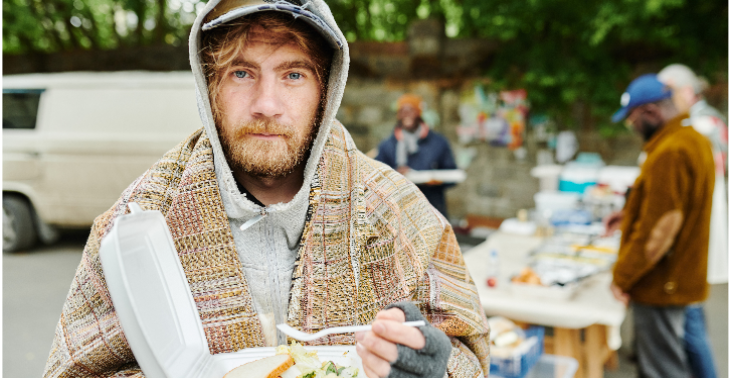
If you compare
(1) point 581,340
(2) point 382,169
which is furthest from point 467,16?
(2) point 382,169

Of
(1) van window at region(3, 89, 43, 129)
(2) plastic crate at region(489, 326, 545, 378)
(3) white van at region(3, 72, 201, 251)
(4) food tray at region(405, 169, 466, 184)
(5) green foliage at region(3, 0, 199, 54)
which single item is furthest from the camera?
(5) green foliage at region(3, 0, 199, 54)

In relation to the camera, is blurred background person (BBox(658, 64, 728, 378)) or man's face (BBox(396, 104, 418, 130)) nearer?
blurred background person (BBox(658, 64, 728, 378))

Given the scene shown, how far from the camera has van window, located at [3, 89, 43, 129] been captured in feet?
22.1

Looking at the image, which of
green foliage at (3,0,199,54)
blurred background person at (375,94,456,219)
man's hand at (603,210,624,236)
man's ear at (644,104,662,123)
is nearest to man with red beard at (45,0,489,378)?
man's ear at (644,104,662,123)

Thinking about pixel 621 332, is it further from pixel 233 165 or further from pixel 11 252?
pixel 11 252

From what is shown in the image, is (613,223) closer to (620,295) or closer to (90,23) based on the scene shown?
(620,295)

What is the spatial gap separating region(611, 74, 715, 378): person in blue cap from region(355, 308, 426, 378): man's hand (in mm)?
2395

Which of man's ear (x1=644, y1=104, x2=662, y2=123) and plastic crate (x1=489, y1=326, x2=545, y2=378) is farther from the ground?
man's ear (x1=644, y1=104, x2=662, y2=123)

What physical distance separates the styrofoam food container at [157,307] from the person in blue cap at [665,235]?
2347mm

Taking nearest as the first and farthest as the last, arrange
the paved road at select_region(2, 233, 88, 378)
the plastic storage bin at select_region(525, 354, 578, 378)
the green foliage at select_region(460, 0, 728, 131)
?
the plastic storage bin at select_region(525, 354, 578, 378)
the paved road at select_region(2, 233, 88, 378)
the green foliage at select_region(460, 0, 728, 131)

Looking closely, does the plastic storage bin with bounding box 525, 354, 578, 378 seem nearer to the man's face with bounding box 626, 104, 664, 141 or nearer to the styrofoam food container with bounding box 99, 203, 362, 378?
the man's face with bounding box 626, 104, 664, 141

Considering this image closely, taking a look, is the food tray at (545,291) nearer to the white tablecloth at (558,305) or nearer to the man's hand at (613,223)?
the white tablecloth at (558,305)

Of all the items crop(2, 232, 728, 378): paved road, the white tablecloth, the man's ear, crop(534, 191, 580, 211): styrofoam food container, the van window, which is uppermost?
the van window

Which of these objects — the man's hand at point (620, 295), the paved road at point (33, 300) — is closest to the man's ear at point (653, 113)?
the man's hand at point (620, 295)
